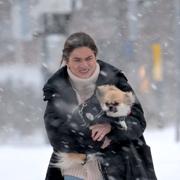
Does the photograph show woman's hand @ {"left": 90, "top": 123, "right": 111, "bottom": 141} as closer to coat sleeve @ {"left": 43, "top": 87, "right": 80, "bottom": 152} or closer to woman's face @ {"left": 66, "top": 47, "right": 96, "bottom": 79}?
coat sleeve @ {"left": 43, "top": 87, "right": 80, "bottom": 152}

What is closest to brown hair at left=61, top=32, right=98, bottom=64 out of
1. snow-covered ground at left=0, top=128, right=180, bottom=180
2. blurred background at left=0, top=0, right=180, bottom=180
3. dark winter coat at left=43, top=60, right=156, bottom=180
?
dark winter coat at left=43, top=60, right=156, bottom=180

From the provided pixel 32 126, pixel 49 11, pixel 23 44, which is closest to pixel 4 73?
pixel 23 44

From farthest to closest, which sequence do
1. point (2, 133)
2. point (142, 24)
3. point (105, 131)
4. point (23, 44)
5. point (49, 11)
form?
point (23, 44) < point (142, 24) < point (2, 133) < point (49, 11) < point (105, 131)

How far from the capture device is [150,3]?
16.9m

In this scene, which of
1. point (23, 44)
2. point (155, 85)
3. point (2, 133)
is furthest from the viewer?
point (23, 44)

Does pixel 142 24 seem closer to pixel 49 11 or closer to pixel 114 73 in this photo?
pixel 49 11

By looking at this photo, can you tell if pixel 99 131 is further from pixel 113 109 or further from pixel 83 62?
pixel 83 62

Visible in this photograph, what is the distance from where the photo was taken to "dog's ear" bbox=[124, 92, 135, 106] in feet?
11.7

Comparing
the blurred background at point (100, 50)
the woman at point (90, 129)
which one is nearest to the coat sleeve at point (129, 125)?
the woman at point (90, 129)

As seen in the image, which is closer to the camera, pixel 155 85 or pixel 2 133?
pixel 2 133

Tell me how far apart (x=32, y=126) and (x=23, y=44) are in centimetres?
760

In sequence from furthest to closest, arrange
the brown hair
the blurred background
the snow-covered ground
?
1. the blurred background
2. the snow-covered ground
3. the brown hair

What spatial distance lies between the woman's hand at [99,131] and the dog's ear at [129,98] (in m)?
0.15

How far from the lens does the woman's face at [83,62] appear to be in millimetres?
3596
